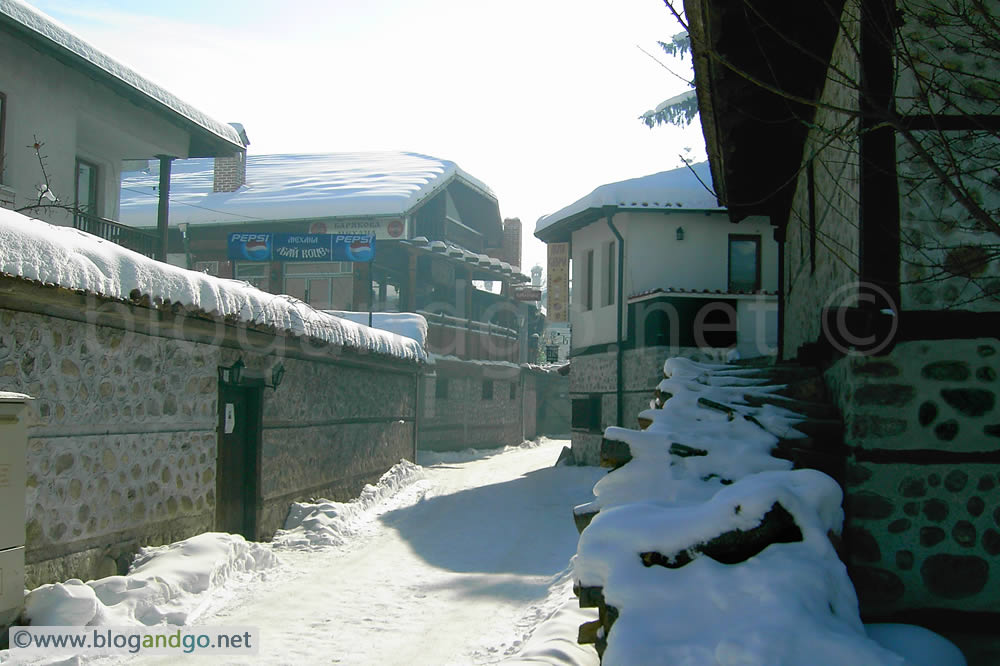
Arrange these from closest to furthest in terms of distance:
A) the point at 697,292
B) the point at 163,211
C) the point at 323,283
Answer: the point at 163,211
the point at 697,292
the point at 323,283

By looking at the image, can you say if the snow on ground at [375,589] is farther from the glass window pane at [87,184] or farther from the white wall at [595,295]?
the glass window pane at [87,184]

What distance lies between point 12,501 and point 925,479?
5363 millimetres

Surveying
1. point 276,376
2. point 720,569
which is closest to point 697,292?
point 276,376

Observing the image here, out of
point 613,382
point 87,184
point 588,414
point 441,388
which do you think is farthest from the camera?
point 441,388

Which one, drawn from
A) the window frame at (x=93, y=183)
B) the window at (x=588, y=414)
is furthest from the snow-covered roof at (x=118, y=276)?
the window at (x=588, y=414)

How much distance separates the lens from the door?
916cm

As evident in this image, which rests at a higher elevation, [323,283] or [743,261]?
[323,283]

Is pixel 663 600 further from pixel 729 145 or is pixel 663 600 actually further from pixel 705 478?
pixel 729 145

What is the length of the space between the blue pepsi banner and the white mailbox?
1123 cm

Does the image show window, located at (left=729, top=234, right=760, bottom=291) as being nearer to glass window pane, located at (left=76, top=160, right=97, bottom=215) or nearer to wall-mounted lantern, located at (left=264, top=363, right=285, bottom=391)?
wall-mounted lantern, located at (left=264, top=363, right=285, bottom=391)

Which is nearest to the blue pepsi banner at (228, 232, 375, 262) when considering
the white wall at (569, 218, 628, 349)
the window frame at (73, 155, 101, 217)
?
the window frame at (73, 155, 101, 217)

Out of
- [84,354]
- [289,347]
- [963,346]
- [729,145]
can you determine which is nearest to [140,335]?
[84,354]

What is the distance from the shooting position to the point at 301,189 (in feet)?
84.1

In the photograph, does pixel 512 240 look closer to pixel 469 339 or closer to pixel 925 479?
pixel 469 339
